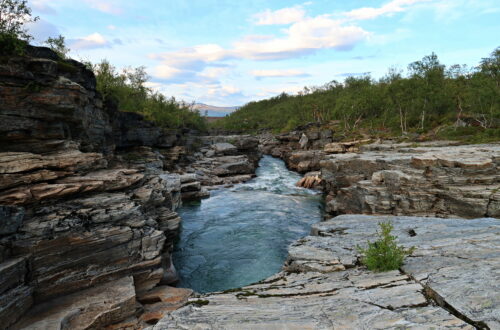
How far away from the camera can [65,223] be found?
12.0 m

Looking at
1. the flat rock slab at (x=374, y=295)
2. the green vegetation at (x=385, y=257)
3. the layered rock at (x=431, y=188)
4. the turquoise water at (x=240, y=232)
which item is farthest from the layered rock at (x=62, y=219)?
the layered rock at (x=431, y=188)

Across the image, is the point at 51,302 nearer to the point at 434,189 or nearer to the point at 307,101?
the point at 434,189

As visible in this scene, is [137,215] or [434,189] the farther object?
[434,189]

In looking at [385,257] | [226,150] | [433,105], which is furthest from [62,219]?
[433,105]

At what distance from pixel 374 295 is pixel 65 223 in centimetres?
1217

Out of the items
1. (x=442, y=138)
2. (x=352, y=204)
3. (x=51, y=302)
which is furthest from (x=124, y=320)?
(x=442, y=138)

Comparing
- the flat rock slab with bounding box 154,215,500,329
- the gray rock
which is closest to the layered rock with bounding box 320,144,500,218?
the flat rock slab with bounding box 154,215,500,329

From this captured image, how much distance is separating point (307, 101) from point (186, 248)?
320 ft

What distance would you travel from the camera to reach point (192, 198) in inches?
1352

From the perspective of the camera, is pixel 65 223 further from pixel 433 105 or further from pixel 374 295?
pixel 433 105

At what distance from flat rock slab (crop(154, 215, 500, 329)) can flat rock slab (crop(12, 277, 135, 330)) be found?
4.93 m

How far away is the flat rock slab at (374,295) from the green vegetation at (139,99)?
117 feet

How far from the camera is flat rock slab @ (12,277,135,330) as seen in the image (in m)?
9.77

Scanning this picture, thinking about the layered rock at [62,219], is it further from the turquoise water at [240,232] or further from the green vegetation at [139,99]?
the green vegetation at [139,99]
